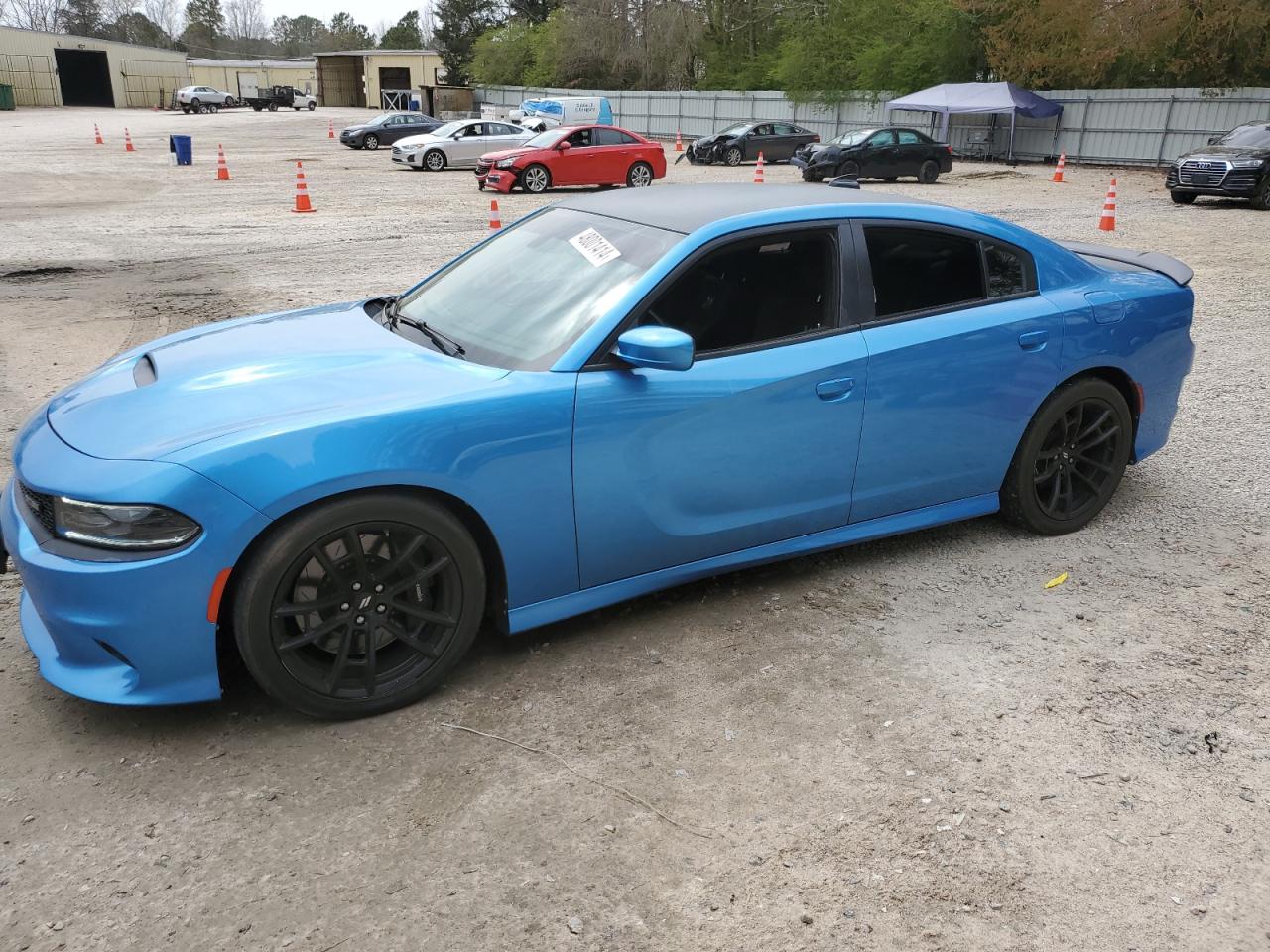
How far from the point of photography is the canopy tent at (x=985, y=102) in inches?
1332

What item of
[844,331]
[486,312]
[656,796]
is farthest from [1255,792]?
[486,312]

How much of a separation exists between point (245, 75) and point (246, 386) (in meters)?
92.4

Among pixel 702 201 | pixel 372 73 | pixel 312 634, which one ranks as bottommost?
pixel 312 634

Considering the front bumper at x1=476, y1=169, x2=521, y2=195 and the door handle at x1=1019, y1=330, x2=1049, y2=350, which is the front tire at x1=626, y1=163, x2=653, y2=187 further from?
the door handle at x1=1019, y1=330, x2=1049, y2=350

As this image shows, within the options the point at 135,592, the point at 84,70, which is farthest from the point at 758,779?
the point at 84,70

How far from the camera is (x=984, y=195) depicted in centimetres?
2288

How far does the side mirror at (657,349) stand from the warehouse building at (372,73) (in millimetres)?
78393

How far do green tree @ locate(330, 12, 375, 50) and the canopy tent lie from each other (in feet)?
390

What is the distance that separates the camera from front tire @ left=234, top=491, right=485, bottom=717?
9.59ft

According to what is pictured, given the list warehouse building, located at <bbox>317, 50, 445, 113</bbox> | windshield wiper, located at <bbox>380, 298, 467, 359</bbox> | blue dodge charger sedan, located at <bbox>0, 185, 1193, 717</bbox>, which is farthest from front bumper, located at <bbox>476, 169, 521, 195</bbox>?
warehouse building, located at <bbox>317, 50, 445, 113</bbox>

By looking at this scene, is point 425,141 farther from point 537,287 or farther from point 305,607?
point 305,607

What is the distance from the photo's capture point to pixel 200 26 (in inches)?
5002

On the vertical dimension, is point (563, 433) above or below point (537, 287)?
below

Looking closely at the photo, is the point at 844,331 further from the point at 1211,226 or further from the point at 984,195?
the point at 984,195
